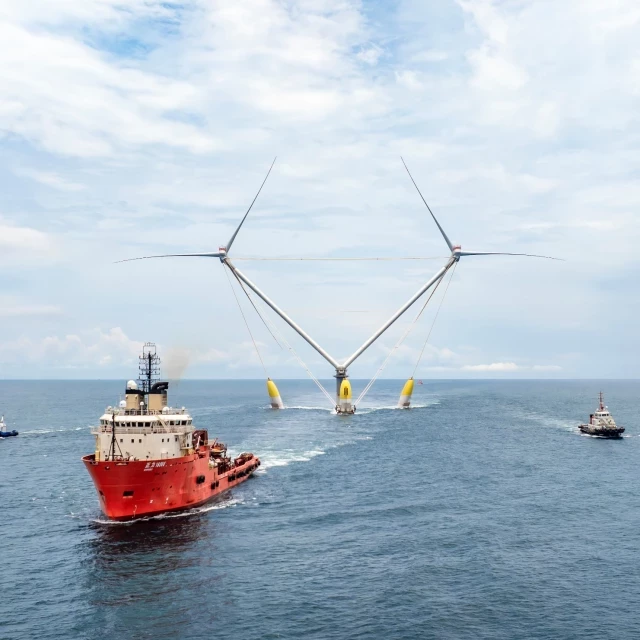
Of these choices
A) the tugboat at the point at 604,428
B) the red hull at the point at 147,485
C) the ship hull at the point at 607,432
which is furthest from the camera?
the tugboat at the point at 604,428

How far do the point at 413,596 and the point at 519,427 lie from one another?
113m

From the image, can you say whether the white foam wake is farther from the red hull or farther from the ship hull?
the ship hull

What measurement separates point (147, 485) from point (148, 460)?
120 inches

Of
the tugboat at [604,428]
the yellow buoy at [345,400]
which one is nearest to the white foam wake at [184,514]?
the tugboat at [604,428]

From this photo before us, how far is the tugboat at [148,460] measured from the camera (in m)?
63.1

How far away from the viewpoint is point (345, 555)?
174 feet

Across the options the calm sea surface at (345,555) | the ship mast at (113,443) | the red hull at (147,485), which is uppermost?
the ship mast at (113,443)

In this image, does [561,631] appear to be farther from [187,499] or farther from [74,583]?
[187,499]

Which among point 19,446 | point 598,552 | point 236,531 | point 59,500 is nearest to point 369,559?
point 236,531

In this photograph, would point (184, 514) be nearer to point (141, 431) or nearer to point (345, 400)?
point (141, 431)

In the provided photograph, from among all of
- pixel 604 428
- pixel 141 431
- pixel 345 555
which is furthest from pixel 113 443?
pixel 604 428

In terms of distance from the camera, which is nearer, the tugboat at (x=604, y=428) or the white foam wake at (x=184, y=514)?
the white foam wake at (x=184, y=514)

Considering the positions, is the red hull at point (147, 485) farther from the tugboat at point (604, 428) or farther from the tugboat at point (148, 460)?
the tugboat at point (604, 428)

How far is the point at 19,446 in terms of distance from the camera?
11919 centimetres
